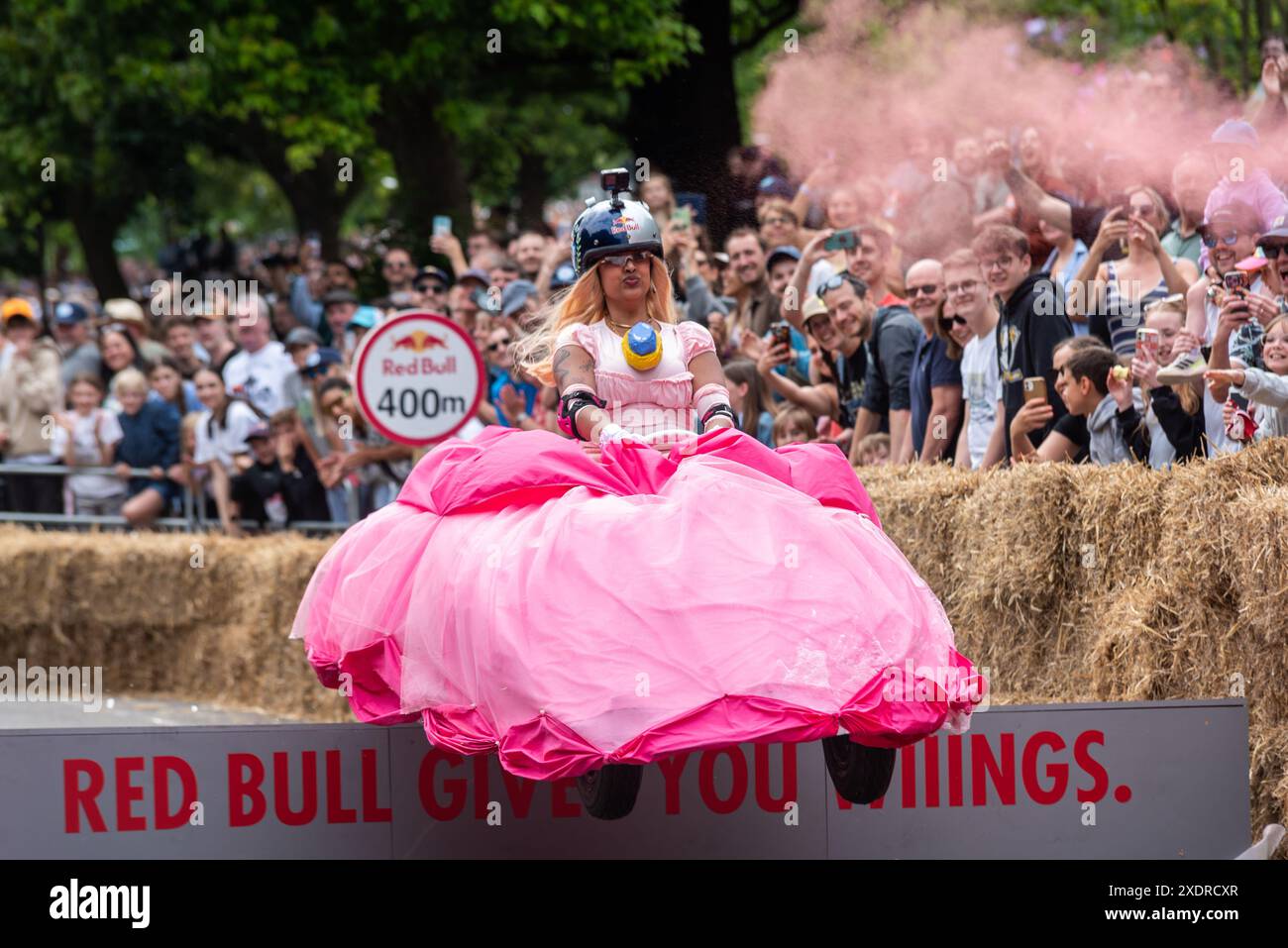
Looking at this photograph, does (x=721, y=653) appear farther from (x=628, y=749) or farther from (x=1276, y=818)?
(x=1276, y=818)

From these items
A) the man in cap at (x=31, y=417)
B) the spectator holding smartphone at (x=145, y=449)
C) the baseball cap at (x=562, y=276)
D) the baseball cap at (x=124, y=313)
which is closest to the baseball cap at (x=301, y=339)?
the spectator holding smartphone at (x=145, y=449)

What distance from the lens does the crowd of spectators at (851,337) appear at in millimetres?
8992

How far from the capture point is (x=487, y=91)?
22938mm

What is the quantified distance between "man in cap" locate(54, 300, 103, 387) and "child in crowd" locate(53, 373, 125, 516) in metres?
0.37

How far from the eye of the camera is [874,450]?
11320 millimetres

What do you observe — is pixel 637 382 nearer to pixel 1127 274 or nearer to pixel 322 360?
pixel 1127 274

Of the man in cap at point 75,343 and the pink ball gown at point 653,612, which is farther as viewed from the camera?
the man in cap at point 75,343

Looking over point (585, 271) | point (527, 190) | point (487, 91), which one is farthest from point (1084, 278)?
point (527, 190)

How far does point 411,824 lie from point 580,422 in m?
1.62

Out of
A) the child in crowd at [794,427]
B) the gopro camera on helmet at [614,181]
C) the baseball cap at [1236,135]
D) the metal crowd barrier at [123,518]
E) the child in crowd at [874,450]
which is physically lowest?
the metal crowd barrier at [123,518]

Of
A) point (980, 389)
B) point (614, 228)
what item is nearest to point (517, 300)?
point (980, 389)

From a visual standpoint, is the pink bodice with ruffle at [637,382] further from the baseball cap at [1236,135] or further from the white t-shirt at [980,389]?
the baseball cap at [1236,135]

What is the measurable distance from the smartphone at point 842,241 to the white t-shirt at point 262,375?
17.9ft

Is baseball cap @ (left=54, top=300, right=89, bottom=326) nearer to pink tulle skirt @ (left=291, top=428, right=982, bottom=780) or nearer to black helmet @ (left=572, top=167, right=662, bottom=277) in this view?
black helmet @ (left=572, top=167, right=662, bottom=277)
